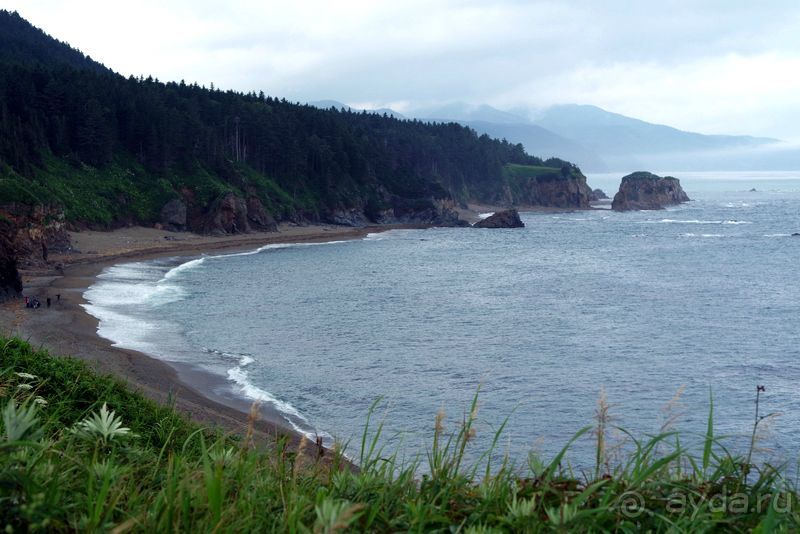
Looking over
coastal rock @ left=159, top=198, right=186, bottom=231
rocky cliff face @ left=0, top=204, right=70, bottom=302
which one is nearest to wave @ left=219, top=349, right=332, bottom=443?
rocky cliff face @ left=0, top=204, right=70, bottom=302

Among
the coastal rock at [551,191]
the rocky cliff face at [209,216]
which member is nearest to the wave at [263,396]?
the rocky cliff face at [209,216]

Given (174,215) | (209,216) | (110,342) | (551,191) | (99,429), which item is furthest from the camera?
(551,191)

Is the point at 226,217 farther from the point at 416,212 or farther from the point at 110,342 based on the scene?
the point at 110,342

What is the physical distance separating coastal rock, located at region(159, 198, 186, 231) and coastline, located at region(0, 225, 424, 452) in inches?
149

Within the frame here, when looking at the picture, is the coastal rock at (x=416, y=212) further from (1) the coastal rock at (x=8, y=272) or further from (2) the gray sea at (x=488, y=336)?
(1) the coastal rock at (x=8, y=272)

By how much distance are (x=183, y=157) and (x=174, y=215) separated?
53.6 ft

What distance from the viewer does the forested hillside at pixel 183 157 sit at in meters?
78.1

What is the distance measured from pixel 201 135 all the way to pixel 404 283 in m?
57.6

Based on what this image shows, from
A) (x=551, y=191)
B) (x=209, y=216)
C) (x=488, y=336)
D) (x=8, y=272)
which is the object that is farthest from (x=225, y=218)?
(x=551, y=191)

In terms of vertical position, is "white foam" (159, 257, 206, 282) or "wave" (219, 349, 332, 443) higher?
"white foam" (159, 257, 206, 282)

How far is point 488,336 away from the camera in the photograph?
35.5 meters

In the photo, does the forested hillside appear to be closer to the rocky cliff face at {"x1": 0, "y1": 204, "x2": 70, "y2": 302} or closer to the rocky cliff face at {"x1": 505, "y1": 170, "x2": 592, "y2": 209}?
the rocky cliff face at {"x1": 0, "y1": 204, "x2": 70, "y2": 302}

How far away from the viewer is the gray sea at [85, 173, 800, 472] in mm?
22484

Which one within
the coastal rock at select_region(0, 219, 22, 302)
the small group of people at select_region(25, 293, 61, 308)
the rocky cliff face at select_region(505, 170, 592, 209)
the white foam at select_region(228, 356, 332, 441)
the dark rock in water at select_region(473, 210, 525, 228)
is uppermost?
the rocky cliff face at select_region(505, 170, 592, 209)
